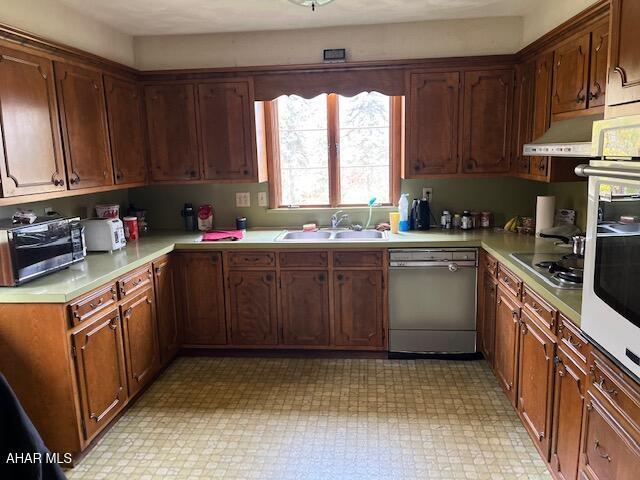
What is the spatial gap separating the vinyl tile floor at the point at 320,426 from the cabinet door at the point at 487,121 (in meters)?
1.44

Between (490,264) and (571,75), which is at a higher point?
(571,75)

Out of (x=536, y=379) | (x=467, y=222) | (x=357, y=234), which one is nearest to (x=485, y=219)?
(x=467, y=222)

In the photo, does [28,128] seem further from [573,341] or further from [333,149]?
[573,341]

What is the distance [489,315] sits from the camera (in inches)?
121

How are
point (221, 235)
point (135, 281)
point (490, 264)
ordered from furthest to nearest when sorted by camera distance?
point (221, 235) → point (490, 264) → point (135, 281)

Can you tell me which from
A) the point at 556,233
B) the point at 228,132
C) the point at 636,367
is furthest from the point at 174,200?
the point at 636,367

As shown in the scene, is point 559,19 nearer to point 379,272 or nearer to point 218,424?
point 379,272

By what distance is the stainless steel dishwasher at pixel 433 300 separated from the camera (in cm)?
323

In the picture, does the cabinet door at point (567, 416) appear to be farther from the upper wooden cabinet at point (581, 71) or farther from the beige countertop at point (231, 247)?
the upper wooden cabinet at point (581, 71)

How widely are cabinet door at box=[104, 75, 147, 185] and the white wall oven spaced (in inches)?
112

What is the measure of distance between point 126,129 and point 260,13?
4.08 ft

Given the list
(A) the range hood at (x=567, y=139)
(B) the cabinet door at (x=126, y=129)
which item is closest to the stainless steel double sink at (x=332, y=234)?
(B) the cabinet door at (x=126, y=129)

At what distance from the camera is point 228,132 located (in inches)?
140

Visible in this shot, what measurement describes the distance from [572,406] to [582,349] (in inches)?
10.5
